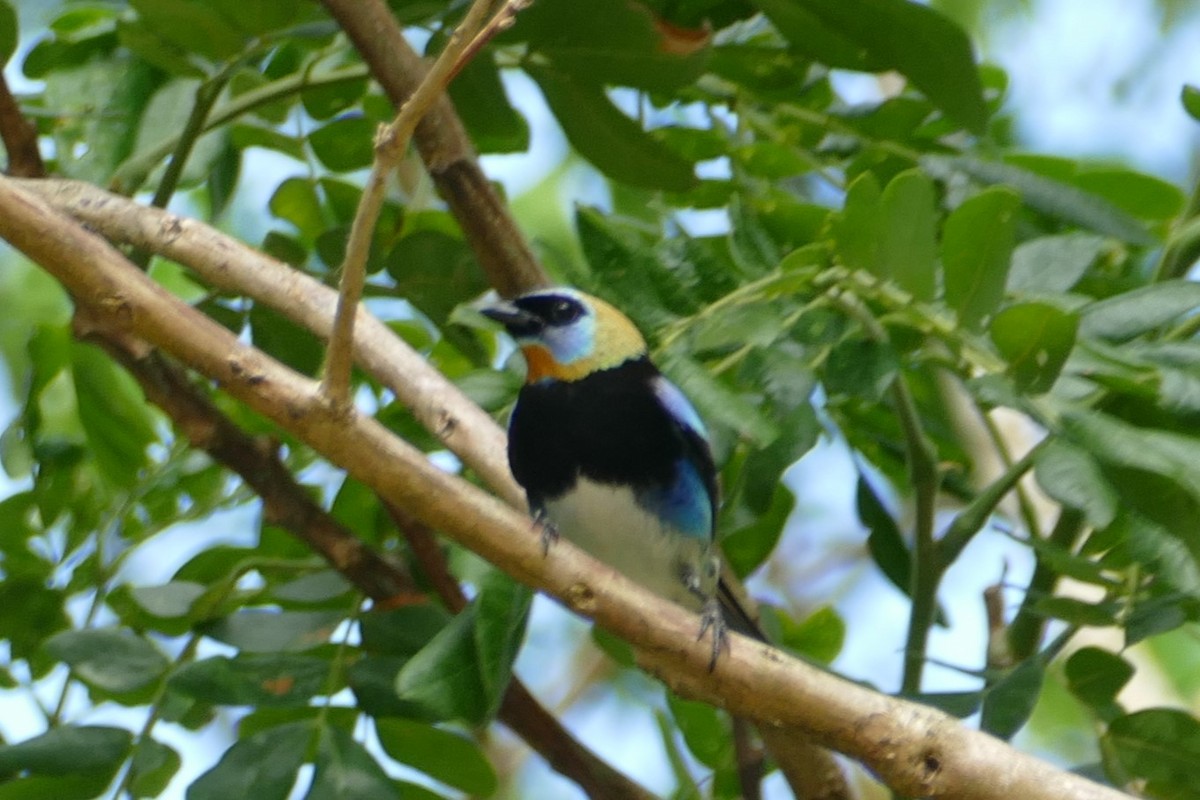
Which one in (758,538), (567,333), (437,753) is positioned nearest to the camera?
(437,753)

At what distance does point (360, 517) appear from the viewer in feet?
7.59

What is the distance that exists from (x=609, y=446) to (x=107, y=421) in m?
0.77

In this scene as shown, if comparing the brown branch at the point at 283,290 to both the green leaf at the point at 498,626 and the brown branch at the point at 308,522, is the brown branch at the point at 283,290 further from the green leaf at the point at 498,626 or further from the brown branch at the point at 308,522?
the brown branch at the point at 308,522

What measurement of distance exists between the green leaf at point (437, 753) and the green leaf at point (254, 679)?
0.13 meters

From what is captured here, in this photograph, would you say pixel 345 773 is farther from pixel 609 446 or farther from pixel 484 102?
pixel 484 102

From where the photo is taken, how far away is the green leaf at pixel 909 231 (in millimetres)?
1671

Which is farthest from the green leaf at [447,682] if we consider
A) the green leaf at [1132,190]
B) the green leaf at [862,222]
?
the green leaf at [1132,190]

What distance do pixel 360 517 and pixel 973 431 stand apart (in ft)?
3.78

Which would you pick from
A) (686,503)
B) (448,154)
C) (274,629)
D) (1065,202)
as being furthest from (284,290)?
(1065,202)

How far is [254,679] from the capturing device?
1896 mm

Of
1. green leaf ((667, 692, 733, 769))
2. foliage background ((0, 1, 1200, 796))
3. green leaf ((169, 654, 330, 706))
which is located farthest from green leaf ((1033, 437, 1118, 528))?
green leaf ((169, 654, 330, 706))

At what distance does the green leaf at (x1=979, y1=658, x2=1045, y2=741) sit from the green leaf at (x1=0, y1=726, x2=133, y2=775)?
107 centimetres

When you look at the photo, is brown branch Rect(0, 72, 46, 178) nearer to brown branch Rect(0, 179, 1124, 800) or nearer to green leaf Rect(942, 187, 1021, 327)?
brown branch Rect(0, 179, 1124, 800)

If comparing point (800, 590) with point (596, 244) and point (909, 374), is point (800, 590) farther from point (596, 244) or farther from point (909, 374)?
point (596, 244)
